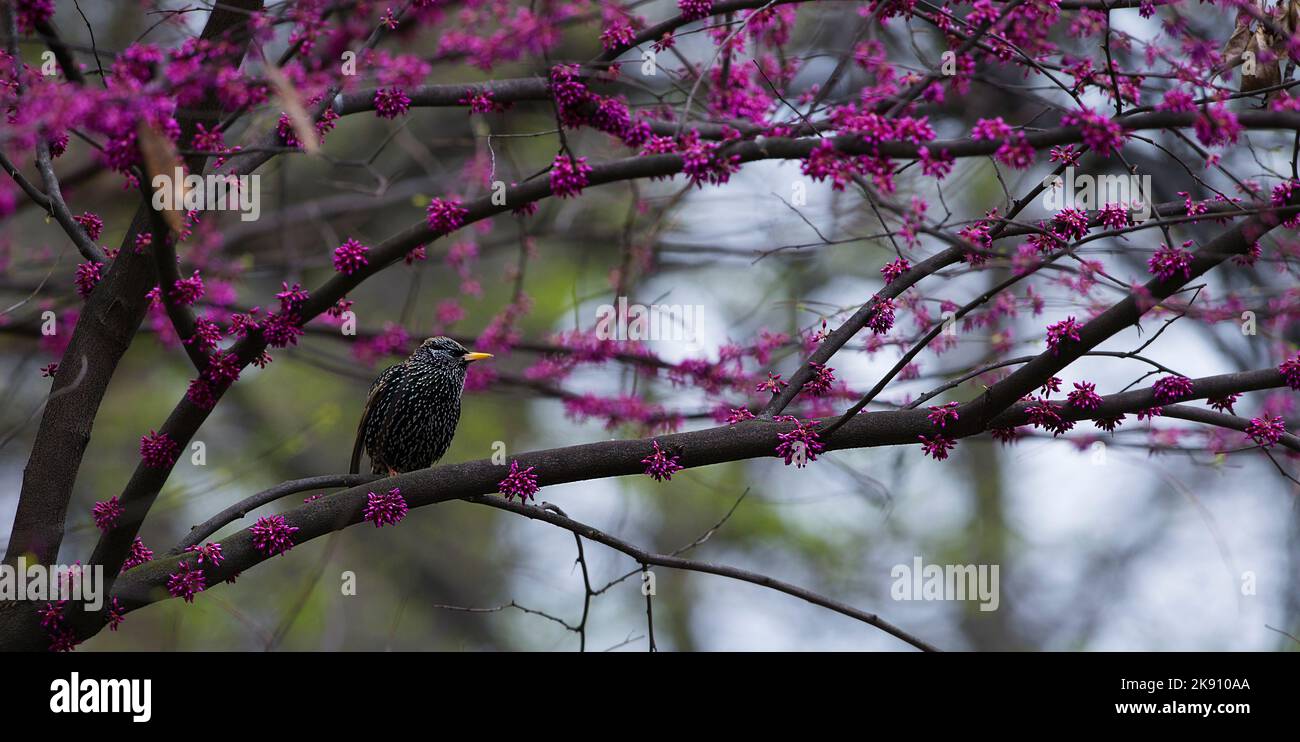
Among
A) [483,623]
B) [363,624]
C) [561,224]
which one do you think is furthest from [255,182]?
[483,623]

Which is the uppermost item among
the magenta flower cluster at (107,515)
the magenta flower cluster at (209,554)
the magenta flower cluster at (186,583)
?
the magenta flower cluster at (107,515)

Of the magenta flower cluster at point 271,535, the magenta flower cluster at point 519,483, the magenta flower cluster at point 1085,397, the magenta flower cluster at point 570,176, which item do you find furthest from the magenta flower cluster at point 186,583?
the magenta flower cluster at point 1085,397

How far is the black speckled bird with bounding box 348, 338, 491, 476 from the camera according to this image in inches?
213

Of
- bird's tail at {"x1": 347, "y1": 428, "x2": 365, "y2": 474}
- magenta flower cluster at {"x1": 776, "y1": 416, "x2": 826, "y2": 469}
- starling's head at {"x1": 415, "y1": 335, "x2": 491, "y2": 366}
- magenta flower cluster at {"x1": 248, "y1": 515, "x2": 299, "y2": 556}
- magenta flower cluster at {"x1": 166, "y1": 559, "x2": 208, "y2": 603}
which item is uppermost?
starling's head at {"x1": 415, "y1": 335, "x2": 491, "y2": 366}

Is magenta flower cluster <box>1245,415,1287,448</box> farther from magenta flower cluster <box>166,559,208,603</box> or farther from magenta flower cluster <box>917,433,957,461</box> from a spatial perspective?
magenta flower cluster <box>166,559,208,603</box>

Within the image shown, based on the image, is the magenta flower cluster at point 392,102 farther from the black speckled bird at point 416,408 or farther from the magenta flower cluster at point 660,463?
the black speckled bird at point 416,408

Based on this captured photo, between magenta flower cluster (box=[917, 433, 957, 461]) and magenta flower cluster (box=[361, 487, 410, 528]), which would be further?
magenta flower cluster (box=[361, 487, 410, 528])

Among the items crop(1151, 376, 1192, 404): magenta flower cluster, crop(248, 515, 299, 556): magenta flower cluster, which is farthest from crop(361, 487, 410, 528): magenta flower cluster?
crop(1151, 376, 1192, 404): magenta flower cluster

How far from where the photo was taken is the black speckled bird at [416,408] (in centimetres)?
541

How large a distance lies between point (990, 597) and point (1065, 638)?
7.39 metres

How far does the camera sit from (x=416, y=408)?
5.41m

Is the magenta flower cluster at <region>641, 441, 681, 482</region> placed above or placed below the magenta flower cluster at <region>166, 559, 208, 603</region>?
above
